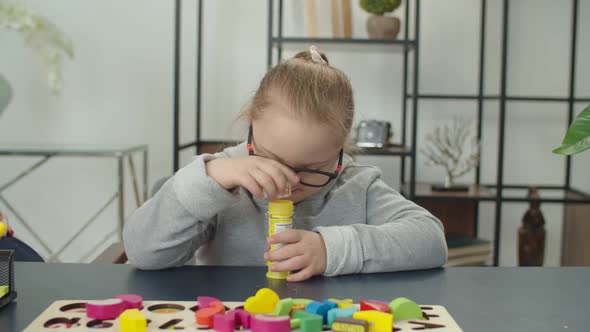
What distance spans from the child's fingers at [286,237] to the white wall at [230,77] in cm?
198

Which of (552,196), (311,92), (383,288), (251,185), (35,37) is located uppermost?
(35,37)

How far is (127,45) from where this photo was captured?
9.92 ft

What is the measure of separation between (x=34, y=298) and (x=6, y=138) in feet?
7.97

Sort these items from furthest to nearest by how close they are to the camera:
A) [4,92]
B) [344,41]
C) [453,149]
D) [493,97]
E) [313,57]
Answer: [453,149] → [493,97] → [344,41] → [4,92] → [313,57]

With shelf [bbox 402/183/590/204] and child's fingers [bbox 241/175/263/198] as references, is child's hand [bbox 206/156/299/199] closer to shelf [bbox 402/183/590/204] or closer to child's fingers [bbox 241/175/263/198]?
child's fingers [bbox 241/175/263/198]

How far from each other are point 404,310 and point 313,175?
41 centimetres

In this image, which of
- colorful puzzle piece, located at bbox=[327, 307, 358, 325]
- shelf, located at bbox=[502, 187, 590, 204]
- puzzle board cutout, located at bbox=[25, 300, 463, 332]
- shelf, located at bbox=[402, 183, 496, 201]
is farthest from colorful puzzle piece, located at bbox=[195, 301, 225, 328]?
shelf, located at bbox=[502, 187, 590, 204]

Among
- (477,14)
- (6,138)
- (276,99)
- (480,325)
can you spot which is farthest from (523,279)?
(6,138)

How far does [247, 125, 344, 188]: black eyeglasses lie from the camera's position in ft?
3.54

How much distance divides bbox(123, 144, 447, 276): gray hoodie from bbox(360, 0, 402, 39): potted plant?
4.93 feet

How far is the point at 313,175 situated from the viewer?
3.75 feet

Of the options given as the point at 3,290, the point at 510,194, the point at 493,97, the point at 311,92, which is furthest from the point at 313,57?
the point at 510,194

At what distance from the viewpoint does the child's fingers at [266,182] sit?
999 millimetres

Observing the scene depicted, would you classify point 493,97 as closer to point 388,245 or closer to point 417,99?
point 417,99
